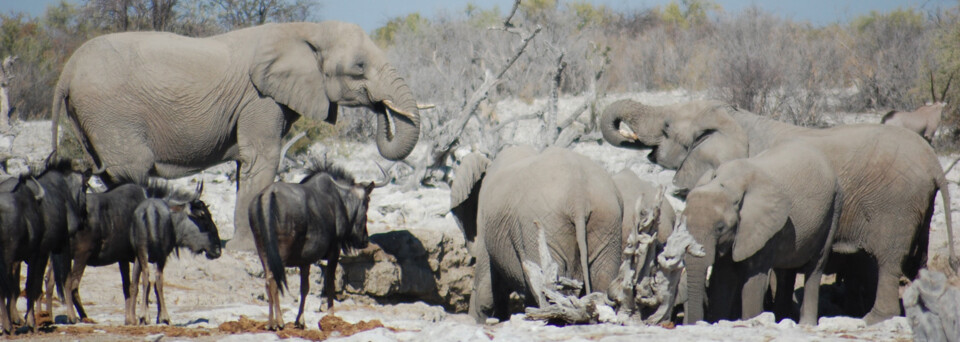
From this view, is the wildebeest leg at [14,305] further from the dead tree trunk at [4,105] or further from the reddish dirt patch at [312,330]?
the dead tree trunk at [4,105]

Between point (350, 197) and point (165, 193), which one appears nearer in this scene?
point (165, 193)

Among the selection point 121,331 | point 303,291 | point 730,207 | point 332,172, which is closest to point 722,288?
point 730,207

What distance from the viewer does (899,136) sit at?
10.3 m

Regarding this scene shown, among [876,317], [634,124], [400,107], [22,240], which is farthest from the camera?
[634,124]

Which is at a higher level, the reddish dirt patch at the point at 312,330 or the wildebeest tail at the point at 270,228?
the wildebeest tail at the point at 270,228

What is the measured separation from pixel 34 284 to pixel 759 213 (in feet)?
17.0

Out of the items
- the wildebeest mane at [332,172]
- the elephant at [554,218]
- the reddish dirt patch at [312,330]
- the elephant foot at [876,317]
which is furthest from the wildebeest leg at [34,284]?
the elephant foot at [876,317]

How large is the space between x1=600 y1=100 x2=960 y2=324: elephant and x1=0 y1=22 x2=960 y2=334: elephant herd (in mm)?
17

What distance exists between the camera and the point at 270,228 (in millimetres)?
8055

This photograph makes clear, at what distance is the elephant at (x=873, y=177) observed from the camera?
1009 cm

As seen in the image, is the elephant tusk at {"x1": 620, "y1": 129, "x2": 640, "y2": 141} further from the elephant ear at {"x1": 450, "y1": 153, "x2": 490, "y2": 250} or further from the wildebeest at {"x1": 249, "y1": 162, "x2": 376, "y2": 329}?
the wildebeest at {"x1": 249, "y1": 162, "x2": 376, "y2": 329}

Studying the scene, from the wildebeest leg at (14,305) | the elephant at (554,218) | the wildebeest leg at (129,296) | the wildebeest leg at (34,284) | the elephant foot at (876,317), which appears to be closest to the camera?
the wildebeest leg at (34,284)

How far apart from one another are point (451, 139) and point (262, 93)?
350 cm

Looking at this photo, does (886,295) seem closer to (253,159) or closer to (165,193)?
(253,159)
